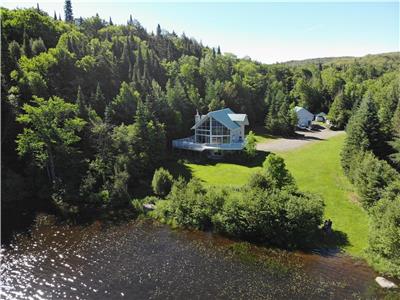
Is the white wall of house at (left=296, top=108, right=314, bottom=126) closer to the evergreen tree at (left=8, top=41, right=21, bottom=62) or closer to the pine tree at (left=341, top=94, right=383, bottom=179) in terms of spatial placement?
the pine tree at (left=341, top=94, right=383, bottom=179)

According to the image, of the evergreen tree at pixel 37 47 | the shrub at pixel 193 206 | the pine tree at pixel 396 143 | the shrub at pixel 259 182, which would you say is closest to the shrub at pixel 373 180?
the pine tree at pixel 396 143

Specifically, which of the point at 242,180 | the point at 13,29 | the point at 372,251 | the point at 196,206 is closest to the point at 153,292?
the point at 196,206

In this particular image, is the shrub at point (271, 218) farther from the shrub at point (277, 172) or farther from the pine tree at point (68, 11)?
the pine tree at point (68, 11)

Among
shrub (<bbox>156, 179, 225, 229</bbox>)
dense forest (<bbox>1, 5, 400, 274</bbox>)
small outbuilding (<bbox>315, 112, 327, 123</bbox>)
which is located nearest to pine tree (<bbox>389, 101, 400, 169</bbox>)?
dense forest (<bbox>1, 5, 400, 274</bbox>)

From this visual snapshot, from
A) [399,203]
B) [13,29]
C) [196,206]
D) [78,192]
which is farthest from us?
[13,29]

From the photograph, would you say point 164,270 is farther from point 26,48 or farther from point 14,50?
point 26,48

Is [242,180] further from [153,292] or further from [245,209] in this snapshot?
[153,292]
